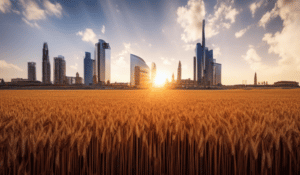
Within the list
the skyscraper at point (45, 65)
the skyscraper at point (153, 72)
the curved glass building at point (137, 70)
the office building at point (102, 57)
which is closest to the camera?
the curved glass building at point (137, 70)

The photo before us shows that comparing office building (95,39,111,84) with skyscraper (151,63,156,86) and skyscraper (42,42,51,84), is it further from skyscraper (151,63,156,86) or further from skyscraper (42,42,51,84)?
skyscraper (42,42,51,84)

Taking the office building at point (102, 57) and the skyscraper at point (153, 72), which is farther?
the skyscraper at point (153, 72)

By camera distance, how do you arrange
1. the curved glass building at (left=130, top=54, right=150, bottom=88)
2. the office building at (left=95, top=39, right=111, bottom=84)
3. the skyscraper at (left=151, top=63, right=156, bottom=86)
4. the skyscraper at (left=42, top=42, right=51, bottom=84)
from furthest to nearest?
the skyscraper at (left=151, top=63, right=156, bottom=86)
the skyscraper at (left=42, top=42, right=51, bottom=84)
the office building at (left=95, top=39, right=111, bottom=84)
the curved glass building at (left=130, top=54, right=150, bottom=88)

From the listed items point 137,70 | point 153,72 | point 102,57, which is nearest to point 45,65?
point 102,57

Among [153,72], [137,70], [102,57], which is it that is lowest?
[137,70]

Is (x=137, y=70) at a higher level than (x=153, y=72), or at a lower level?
lower

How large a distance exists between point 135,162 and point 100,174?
301 millimetres

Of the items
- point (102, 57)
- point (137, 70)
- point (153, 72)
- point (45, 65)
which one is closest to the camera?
point (137, 70)

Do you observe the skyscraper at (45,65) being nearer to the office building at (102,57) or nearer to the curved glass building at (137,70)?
the office building at (102,57)

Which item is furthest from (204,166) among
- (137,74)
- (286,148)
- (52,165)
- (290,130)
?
(137,74)

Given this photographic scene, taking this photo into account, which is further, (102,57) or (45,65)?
(45,65)

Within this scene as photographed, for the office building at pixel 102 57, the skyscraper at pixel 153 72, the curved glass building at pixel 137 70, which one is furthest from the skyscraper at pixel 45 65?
the skyscraper at pixel 153 72

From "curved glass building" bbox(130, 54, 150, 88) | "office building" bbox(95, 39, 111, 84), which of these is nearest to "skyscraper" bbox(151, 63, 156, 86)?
"curved glass building" bbox(130, 54, 150, 88)

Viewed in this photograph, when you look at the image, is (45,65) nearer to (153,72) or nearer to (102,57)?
(102,57)
